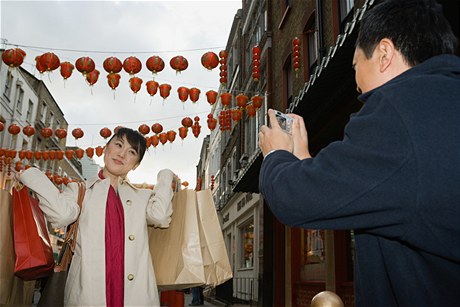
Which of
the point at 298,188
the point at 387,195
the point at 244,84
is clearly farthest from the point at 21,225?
the point at 244,84

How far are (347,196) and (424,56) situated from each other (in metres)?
0.62

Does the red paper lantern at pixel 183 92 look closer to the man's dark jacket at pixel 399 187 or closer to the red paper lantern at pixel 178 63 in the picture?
the red paper lantern at pixel 178 63

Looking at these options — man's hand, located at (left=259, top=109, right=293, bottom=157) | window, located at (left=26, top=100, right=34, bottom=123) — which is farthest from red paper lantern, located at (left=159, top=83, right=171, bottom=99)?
window, located at (left=26, top=100, right=34, bottom=123)

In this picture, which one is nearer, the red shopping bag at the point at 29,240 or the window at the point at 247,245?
the red shopping bag at the point at 29,240

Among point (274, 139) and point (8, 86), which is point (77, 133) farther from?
point (8, 86)

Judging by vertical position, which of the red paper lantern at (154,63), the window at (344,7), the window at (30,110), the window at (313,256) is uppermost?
the window at (30,110)

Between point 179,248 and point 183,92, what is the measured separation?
8974 millimetres

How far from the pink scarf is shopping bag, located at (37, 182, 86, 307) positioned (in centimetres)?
23

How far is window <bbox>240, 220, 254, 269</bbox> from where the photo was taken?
1851 cm

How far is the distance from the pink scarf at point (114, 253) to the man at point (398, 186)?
6.11 feet

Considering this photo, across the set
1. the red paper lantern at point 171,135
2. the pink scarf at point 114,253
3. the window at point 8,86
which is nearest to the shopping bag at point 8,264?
the pink scarf at point 114,253

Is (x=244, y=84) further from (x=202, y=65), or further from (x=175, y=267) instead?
(x=175, y=267)

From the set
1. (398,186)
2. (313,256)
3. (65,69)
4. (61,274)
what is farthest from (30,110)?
(398,186)

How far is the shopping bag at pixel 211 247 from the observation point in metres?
3.10
